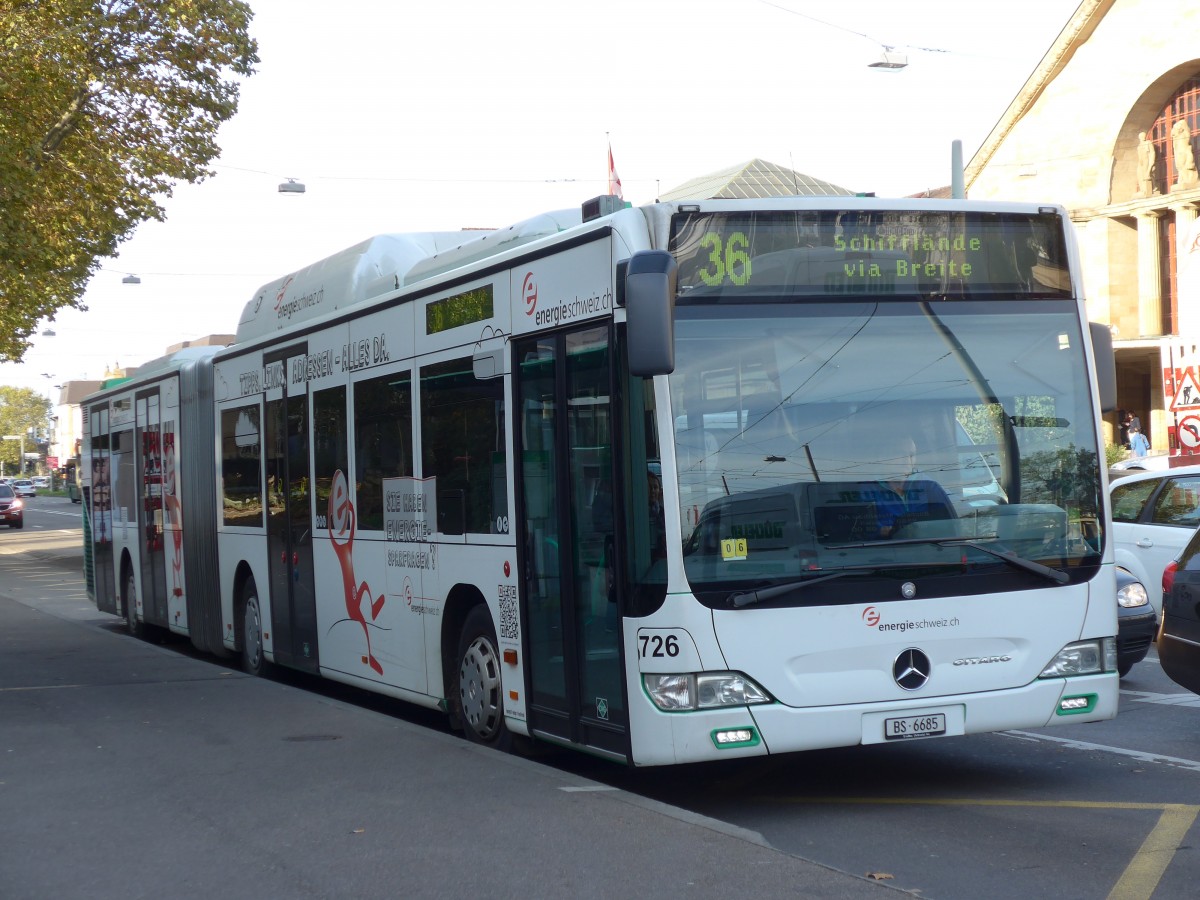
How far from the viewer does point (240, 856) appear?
6.38 m

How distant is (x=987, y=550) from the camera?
725cm

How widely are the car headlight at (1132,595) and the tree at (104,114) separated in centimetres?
1152

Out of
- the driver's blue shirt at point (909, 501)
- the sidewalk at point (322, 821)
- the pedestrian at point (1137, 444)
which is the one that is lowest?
the sidewalk at point (322, 821)

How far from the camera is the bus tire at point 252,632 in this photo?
13.6 meters

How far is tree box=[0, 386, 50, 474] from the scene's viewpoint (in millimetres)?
182375

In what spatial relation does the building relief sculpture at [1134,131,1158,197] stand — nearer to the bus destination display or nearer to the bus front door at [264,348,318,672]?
the bus front door at [264,348,318,672]

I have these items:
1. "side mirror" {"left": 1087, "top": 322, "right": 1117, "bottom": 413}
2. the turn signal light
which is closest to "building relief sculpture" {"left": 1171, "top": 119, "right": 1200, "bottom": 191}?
the turn signal light

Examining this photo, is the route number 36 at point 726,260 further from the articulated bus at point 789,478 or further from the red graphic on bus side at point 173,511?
the red graphic on bus side at point 173,511

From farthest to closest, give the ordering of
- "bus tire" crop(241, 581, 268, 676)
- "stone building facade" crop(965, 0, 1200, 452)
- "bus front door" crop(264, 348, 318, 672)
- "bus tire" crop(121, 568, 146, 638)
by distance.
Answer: "stone building facade" crop(965, 0, 1200, 452) < "bus tire" crop(121, 568, 146, 638) < "bus tire" crop(241, 581, 268, 676) < "bus front door" crop(264, 348, 318, 672)

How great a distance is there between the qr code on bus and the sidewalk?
2.20ft

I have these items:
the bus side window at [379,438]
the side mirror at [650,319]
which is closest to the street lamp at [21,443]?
the bus side window at [379,438]

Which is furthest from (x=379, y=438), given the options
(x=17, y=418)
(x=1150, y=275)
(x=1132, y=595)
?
(x=17, y=418)

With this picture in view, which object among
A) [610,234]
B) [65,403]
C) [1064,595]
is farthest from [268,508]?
[65,403]

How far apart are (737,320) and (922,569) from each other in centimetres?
148
